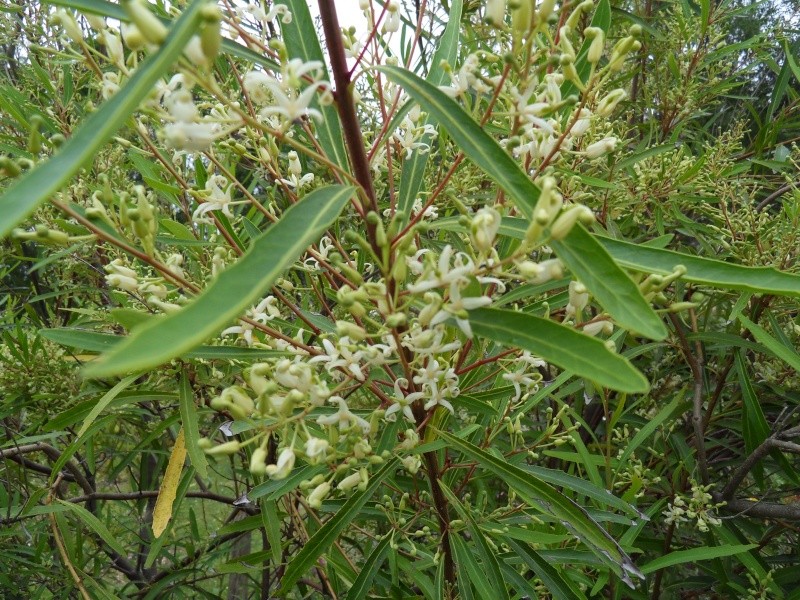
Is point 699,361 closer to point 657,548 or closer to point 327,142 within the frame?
point 657,548

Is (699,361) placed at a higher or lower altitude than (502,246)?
lower

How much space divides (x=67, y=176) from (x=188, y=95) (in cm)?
23

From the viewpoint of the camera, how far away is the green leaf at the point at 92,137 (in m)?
0.51

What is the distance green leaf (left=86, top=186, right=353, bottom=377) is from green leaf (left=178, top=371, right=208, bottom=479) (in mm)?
660

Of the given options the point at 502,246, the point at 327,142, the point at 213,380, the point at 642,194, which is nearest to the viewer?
the point at 327,142

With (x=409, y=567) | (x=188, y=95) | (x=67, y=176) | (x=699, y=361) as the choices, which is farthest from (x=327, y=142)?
(x=699, y=361)

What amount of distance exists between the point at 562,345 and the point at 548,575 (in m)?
0.71

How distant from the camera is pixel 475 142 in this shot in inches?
29.8

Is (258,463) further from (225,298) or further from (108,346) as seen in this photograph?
(108,346)

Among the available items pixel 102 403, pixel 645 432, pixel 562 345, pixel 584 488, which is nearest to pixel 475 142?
pixel 562 345

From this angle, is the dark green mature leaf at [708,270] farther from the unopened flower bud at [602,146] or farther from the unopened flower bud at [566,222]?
the unopened flower bud at [602,146]

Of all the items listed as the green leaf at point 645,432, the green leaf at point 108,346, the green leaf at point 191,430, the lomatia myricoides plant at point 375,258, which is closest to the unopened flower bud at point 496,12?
the lomatia myricoides plant at point 375,258

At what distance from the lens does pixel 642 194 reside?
185cm

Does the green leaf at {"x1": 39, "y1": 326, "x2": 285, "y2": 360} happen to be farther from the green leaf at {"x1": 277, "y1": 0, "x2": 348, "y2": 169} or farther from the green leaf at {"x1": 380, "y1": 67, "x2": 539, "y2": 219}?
the green leaf at {"x1": 380, "y1": 67, "x2": 539, "y2": 219}
